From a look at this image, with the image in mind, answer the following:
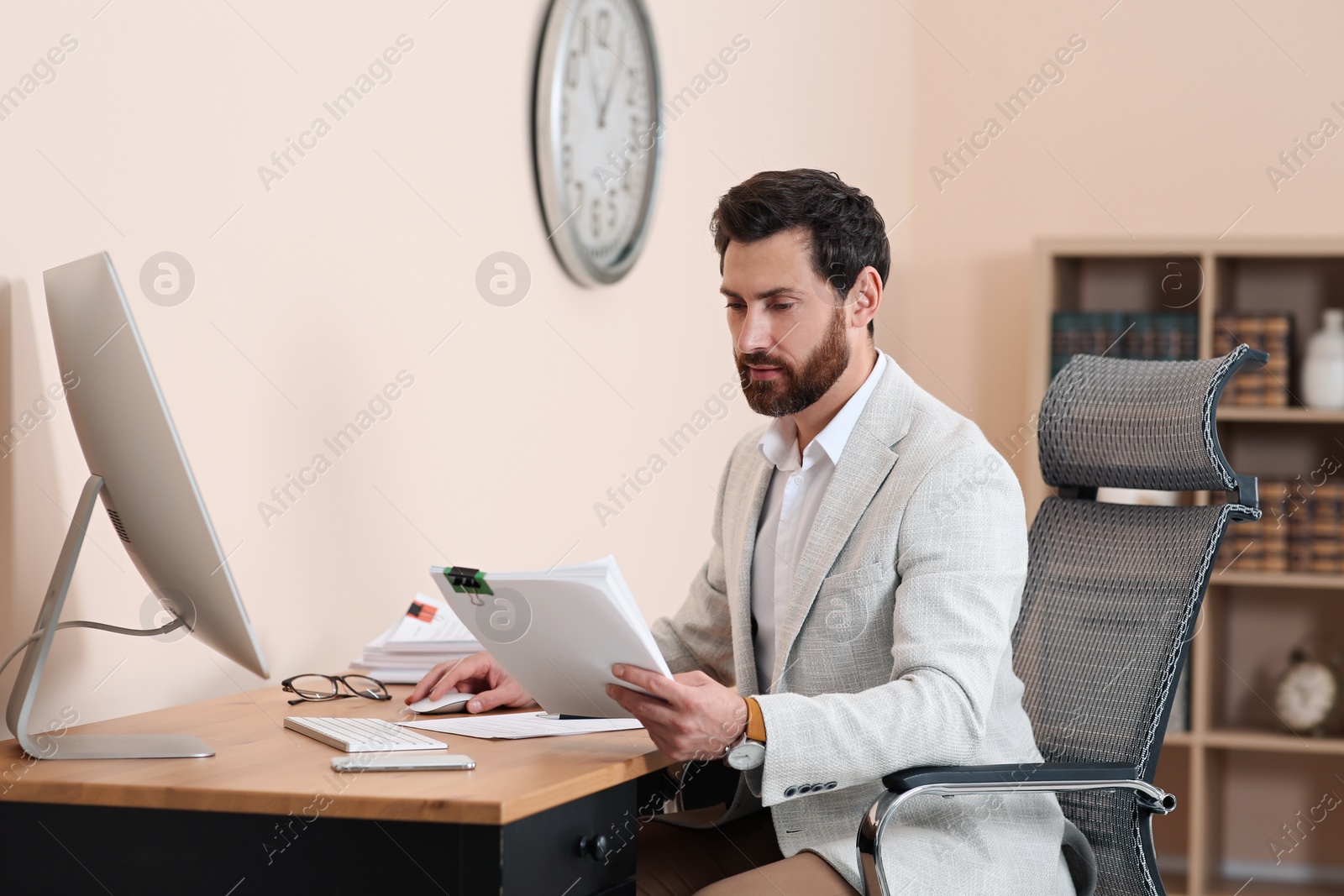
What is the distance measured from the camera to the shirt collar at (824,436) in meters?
1.77

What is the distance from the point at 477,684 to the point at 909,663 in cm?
63

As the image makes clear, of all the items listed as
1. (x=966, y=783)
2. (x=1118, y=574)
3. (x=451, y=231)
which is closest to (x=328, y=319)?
(x=451, y=231)

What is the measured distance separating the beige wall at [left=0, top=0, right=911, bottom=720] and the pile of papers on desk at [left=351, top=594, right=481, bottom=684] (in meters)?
0.10

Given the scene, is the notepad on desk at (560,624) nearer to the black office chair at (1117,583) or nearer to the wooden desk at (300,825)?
the wooden desk at (300,825)

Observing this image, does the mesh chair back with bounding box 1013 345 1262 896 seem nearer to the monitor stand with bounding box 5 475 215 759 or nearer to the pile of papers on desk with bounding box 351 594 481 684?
the pile of papers on desk with bounding box 351 594 481 684

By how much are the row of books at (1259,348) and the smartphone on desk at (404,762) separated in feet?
9.88

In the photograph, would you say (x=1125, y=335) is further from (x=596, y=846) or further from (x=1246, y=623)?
(x=596, y=846)

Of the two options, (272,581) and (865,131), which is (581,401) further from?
(865,131)

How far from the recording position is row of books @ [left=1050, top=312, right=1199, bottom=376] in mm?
3637

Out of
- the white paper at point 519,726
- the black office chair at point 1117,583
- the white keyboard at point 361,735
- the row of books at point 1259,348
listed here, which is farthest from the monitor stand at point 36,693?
the row of books at point 1259,348

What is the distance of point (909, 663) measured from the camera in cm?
146

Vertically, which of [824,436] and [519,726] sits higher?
[824,436]

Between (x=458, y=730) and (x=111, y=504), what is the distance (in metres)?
0.47

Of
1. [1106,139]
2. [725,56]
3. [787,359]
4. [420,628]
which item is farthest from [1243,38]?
[420,628]
